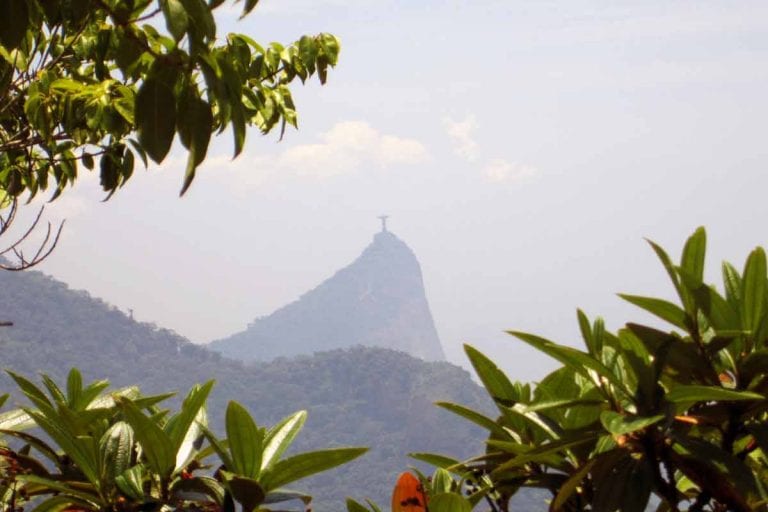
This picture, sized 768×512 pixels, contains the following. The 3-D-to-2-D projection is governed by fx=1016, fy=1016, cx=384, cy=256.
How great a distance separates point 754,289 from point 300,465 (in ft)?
1.81

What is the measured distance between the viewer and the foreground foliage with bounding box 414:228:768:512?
108 centimetres

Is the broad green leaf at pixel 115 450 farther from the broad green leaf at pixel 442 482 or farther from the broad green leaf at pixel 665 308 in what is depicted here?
the broad green leaf at pixel 665 308

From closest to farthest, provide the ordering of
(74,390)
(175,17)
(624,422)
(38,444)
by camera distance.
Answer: (175,17), (624,422), (38,444), (74,390)

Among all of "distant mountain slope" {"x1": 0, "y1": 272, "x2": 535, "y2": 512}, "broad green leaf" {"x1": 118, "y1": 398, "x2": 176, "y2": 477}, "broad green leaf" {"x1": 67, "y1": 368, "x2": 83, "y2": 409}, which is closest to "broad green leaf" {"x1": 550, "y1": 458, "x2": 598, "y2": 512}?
"broad green leaf" {"x1": 118, "y1": 398, "x2": 176, "y2": 477}

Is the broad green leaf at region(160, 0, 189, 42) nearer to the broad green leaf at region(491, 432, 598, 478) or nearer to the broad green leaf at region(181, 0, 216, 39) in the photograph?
the broad green leaf at region(181, 0, 216, 39)

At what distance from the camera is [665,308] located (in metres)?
1.17

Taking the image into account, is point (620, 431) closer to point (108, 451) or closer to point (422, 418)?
point (108, 451)

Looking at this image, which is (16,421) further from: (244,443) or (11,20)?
(11,20)

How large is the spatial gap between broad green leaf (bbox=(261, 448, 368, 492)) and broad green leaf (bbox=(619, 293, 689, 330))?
0.35 m

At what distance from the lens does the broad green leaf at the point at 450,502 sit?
3.74 ft

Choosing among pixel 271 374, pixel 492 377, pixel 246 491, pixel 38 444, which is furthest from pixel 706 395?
pixel 271 374

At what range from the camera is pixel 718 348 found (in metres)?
1.11

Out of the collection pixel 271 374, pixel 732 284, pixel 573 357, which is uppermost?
pixel 271 374

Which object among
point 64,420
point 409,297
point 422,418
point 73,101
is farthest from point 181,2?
point 409,297
